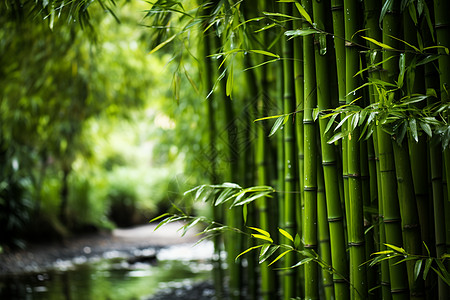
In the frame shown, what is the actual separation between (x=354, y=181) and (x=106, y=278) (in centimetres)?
324

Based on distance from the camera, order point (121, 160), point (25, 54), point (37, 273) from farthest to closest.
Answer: point (121, 160)
point (37, 273)
point (25, 54)

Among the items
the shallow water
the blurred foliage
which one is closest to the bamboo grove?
the blurred foliage

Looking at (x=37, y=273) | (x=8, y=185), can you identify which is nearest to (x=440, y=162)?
(x=37, y=273)

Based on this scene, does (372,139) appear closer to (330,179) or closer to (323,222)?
(330,179)

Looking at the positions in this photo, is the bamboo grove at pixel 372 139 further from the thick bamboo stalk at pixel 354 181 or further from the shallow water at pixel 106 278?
the shallow water at pixel 106 278

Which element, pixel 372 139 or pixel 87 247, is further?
pixel 87 247

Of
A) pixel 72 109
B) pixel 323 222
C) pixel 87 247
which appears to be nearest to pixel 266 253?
pixel 323 222

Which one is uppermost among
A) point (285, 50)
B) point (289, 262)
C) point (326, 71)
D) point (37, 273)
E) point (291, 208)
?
point (285, 50)

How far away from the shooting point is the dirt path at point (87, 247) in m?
4.44

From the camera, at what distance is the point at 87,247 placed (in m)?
5.64

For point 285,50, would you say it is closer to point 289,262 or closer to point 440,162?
point 440,162

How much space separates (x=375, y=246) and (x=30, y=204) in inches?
183

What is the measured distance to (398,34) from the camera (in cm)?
116

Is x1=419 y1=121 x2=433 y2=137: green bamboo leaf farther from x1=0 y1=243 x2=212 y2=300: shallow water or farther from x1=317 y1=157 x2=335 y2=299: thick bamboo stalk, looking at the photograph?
x1=0 y1=243 x2=212 y2=300: shallow water
